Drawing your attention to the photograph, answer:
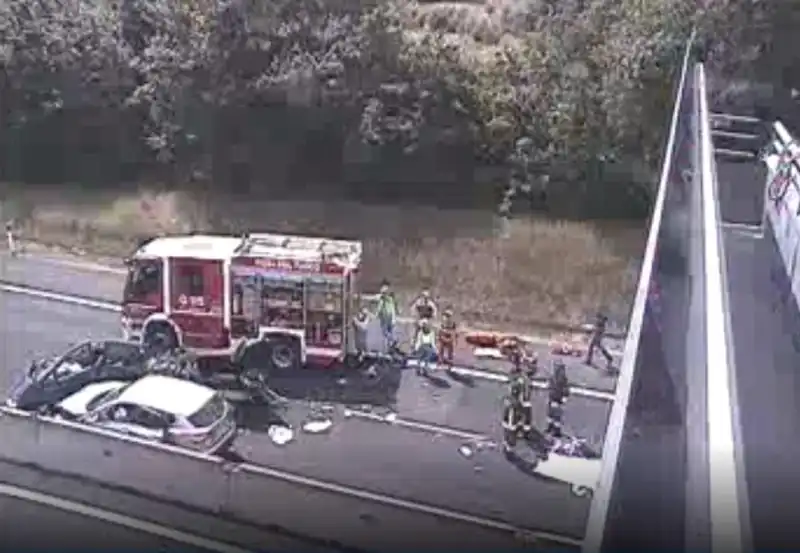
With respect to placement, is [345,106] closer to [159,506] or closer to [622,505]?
[159,506]

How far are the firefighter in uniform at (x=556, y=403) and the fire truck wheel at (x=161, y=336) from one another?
4.33 ft

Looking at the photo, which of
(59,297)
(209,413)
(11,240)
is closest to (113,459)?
(209,413)

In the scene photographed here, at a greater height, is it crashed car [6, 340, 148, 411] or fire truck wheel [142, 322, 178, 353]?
fire truck wheel [142, 322, 178, 353]

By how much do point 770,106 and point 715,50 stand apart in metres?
0.46

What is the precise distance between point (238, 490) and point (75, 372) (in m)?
1.30

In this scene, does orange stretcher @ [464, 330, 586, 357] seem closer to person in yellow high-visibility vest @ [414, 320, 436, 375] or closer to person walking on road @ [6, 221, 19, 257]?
person in yellow high-visibility vest @ [414, 320, 436, 375]

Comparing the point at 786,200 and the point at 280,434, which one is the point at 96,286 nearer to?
the point at 280,434

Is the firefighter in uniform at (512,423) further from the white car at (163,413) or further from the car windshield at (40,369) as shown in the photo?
the car windshield at (40,369)

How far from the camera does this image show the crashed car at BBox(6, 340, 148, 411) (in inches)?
147

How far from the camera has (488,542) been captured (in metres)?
2.28

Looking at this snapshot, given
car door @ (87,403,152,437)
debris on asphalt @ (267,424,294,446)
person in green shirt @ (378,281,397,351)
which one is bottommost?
debris on asphalt @ (267,424,294,446)

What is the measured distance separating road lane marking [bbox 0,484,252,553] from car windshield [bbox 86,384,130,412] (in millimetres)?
503

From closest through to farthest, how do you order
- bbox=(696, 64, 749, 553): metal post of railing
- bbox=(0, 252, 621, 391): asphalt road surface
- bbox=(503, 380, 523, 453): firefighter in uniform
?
bbox=(696, 64, 749, 553): metal post of railing
bbox=(503, 380, 523, 453): firefighter in uniform
bbox=(0, 252, 621, 391): asphalt road surface

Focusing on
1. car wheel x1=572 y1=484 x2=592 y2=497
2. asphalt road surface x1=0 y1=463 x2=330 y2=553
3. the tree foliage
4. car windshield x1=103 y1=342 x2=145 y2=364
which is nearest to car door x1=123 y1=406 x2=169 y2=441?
asphalt road surface x1=0 y1=463 x2=330 y2=553
